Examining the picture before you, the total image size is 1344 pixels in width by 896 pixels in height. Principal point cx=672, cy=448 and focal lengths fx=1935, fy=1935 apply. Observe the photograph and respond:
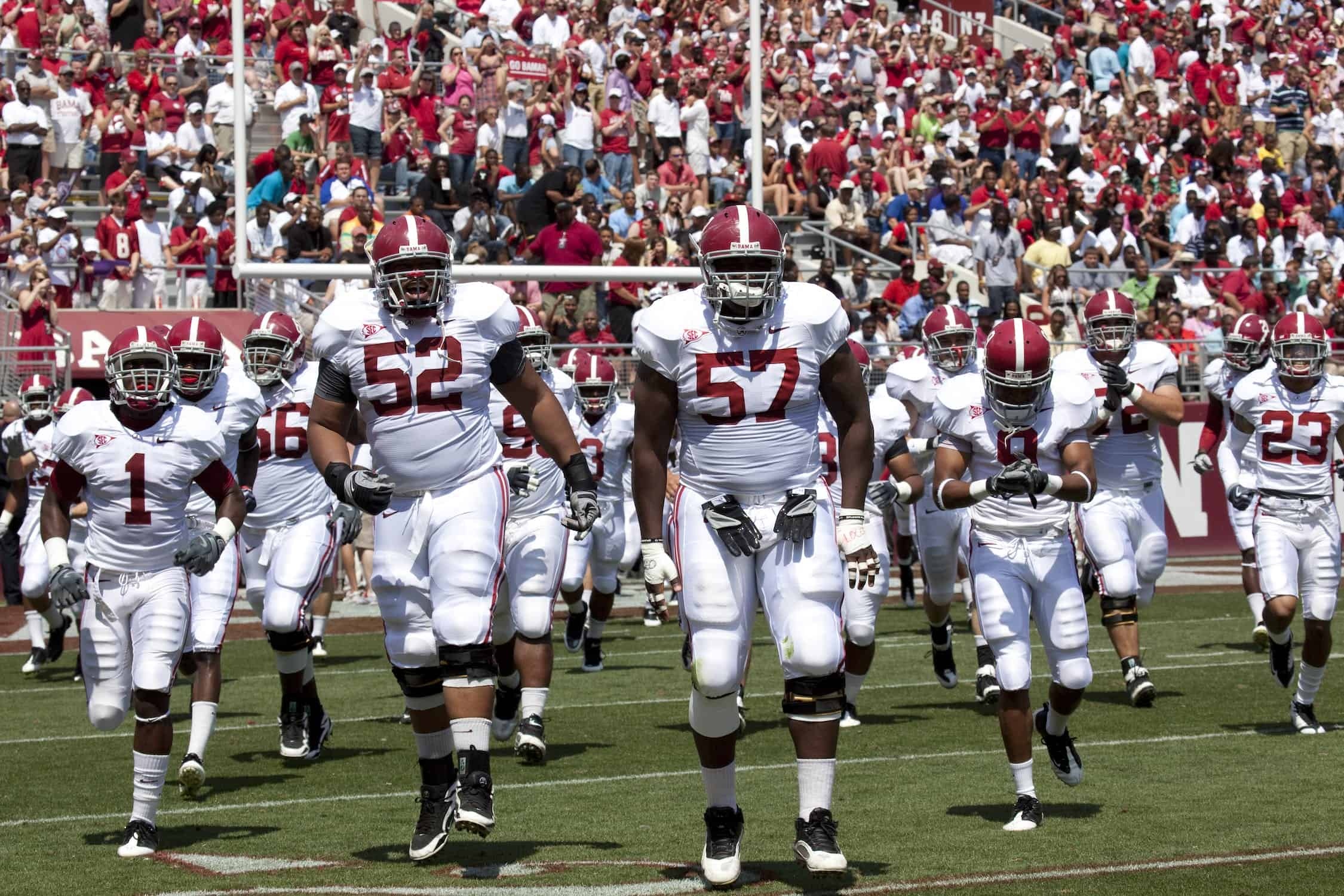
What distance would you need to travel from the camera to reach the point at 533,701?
8.71 metres

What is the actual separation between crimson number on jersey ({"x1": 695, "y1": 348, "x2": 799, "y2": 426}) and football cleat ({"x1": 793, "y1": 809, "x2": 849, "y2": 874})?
1.21 m

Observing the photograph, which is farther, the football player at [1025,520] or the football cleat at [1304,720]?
the football cleat at [1304,720]

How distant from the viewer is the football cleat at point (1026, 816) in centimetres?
664

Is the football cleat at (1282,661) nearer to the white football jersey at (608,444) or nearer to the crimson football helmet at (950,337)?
the crimson football helmet at (950,337)

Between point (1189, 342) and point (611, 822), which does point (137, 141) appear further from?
point (611, 822)

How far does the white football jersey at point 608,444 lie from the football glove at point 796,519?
551cm

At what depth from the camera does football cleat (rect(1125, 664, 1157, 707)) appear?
986cm

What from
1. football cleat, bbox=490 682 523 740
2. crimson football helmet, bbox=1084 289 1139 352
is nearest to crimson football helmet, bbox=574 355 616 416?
football cleat, bbox=490 682 523 740

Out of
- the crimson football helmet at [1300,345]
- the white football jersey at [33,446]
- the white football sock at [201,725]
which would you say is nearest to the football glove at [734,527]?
the white football sock at [201,725]

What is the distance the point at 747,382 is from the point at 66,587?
2.63 m

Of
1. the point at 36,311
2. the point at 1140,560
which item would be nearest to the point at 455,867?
the point at 1140,560

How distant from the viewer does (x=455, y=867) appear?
6.12 metres

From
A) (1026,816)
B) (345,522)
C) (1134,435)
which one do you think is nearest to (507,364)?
(1026,816)

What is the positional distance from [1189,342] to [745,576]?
13.9 meters
